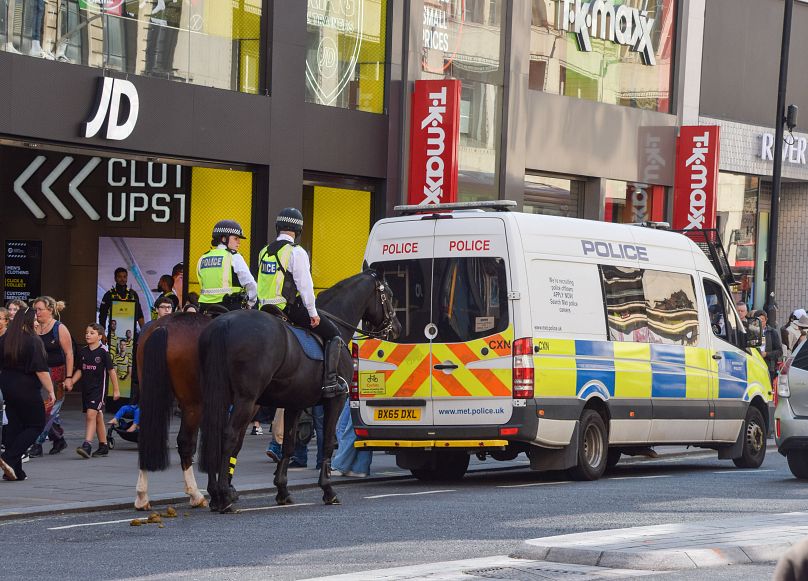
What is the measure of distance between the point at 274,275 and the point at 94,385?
5373mm

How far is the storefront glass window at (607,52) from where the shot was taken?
2680cm

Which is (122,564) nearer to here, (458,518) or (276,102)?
(458,518)

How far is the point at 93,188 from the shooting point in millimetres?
24844

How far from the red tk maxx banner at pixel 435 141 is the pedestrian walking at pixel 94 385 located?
7.22 m

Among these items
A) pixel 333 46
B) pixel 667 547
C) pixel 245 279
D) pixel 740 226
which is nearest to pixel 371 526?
pixel 667 547

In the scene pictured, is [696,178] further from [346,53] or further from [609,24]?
[346,53]

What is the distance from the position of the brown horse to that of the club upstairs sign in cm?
1626

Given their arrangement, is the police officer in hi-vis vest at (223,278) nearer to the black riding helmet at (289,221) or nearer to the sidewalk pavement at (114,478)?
the black riding helmet at (289,221)

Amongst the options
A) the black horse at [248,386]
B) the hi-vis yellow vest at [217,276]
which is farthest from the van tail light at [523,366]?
the hi-vis yellow vest at [217,276]

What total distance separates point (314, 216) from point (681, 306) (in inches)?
311

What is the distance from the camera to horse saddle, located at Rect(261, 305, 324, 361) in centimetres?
1269

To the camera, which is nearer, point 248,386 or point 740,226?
point 248,386

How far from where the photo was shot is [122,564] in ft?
30.4

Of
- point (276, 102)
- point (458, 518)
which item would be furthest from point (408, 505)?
point (276, 102)
